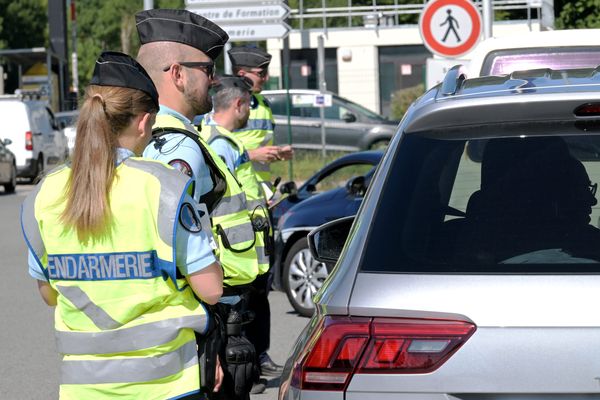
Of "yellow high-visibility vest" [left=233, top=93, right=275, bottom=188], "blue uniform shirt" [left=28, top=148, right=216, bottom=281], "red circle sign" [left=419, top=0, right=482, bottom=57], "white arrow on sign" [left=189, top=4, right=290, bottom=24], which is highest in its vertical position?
"white arrow on sign" [left=189, top=4, right=290, bottom=24]

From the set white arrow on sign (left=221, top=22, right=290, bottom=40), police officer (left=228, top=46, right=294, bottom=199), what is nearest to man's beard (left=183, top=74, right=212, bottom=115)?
police officer (left=228, top=46, right=294, bottom=199)

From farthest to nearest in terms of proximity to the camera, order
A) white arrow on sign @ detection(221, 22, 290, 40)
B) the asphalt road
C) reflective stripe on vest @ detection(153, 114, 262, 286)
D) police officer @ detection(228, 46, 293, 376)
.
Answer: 1. white arrow on sign @ detection(221, 22, 290, 40)
2. the asphalt road
3. police officer @ detection(228, 46, 293, 376)
4. reflective stripe on vest @ detection(153, 114, 262, 286)

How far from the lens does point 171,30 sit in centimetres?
505

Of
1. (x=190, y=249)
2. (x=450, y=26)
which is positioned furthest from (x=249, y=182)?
(x=450, y=26)

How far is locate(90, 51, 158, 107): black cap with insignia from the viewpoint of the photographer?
13.1 feet

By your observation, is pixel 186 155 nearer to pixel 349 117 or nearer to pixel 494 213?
pixel 494 213

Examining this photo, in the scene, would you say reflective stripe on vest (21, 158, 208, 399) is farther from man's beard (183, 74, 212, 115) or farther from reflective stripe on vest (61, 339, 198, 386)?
man's beard (183, 74, 212, 115)

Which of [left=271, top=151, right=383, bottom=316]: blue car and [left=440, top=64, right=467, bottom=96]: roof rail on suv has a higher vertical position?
[left=440, top=64, right=467, bottom=96]: roof rail on suv

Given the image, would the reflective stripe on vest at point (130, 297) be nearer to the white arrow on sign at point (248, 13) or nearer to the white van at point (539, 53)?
the white van at point (539, 53)

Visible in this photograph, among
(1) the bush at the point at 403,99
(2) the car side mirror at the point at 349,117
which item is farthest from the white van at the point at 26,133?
(1) the bush at the point at 403,99

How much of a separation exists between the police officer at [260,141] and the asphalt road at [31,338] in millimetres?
314

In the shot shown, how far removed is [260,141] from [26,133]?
2235 centimetres

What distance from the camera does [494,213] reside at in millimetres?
3488

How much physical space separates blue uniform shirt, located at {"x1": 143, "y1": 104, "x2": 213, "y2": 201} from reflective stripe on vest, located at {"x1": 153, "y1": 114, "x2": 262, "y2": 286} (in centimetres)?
25
